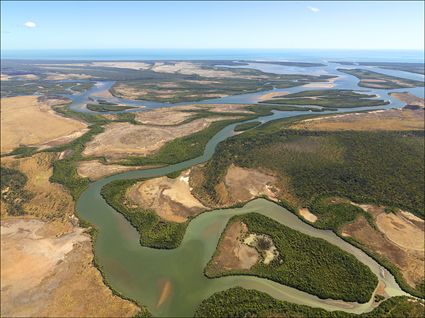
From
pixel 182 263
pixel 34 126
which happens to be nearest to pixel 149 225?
pixel 182 263

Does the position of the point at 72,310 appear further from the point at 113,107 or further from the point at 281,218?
the point at 113,107

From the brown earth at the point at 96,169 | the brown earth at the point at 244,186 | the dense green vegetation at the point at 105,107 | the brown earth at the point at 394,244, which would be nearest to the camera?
the brown earth at the point at 394,244

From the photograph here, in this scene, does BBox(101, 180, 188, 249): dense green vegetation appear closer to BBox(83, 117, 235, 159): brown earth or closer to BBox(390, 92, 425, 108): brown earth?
BBox(83, 117, 235, 159): brown earth

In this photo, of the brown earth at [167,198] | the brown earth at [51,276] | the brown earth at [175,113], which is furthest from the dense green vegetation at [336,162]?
the brown earth at [175,113]

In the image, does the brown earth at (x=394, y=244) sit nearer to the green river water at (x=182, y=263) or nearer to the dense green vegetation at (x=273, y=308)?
the green river water at (x=182, y=263)

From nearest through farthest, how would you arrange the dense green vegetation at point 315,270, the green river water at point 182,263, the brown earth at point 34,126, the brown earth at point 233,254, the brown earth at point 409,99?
1. the green river water at point 182,263
2. the dense green vegetation at point 315,270
3. the brown earth at point 233,254
4. the brown earth at point 34,126
5. the brown earth at point 409,99

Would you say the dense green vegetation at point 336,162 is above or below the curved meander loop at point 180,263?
above
